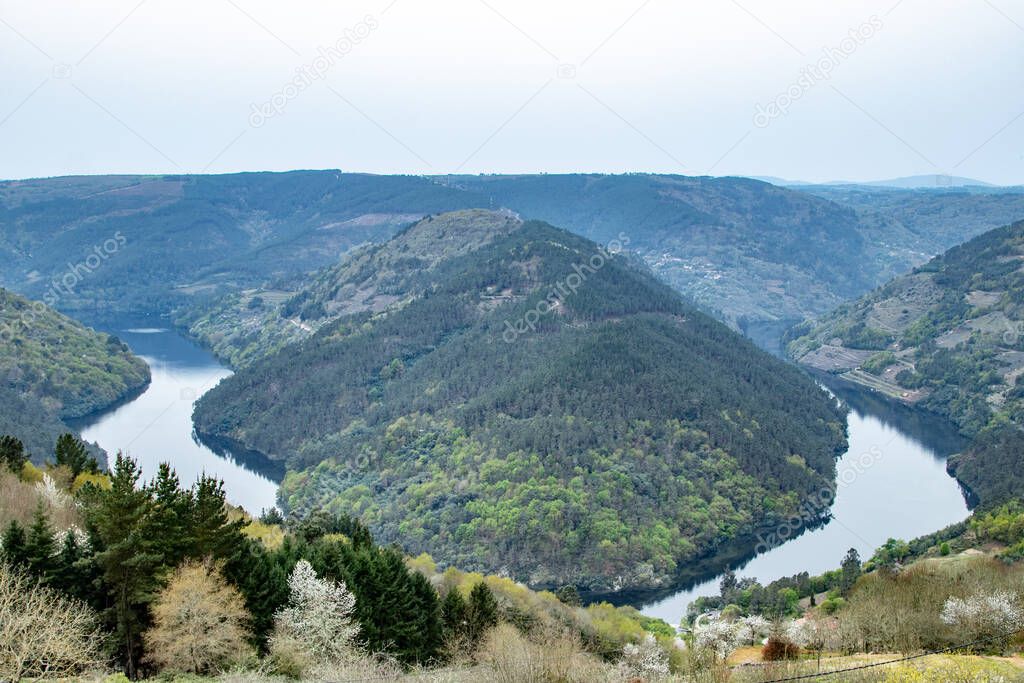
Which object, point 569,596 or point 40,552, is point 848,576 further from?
point 40,552

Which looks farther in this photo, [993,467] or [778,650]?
[993,467]

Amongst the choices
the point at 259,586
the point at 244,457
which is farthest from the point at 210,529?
the point at 244,457

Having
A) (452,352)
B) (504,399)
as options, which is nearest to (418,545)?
(504,399)

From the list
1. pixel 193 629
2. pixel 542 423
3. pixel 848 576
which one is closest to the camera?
pixel 193 629

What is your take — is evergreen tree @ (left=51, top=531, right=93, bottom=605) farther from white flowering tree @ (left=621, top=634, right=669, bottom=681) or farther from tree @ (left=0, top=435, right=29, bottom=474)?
white flowering tree @ (left=621, top=634, right=669, bottom=681)

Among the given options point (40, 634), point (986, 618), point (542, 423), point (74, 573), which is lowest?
point (40, 634)

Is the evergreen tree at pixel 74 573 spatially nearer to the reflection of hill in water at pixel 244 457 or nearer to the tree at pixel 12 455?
the tree at pixel 12 455
